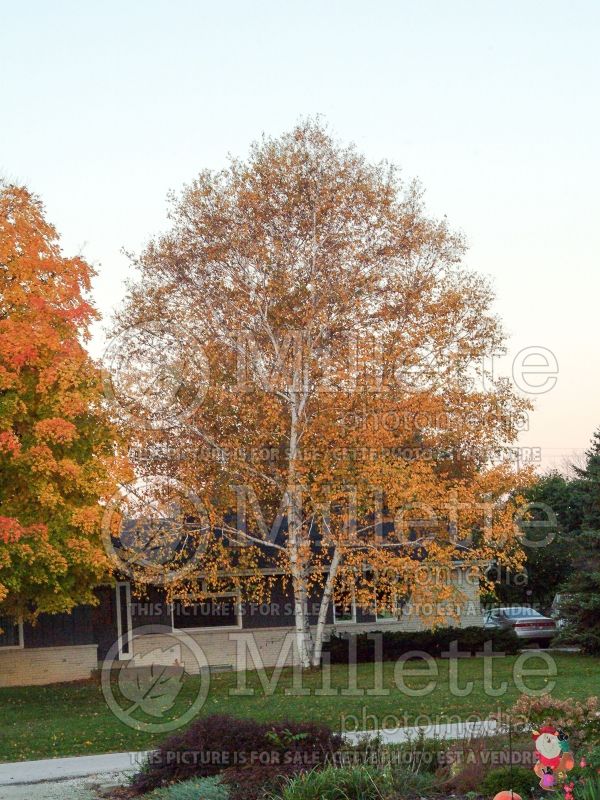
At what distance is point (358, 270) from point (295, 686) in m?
9.69

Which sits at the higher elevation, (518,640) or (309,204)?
(309,204)

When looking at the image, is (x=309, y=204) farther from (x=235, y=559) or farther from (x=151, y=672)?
(x=151, y=672)

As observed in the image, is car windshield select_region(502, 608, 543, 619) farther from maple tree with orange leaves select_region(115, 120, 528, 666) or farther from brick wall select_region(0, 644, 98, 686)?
brick wall select_region(0, 644, 98, 686)

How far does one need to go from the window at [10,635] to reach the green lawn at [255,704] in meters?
1.65

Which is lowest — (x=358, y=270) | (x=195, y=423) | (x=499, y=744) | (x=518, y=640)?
(x=518, y=640)

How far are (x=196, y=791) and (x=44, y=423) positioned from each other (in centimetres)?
1094

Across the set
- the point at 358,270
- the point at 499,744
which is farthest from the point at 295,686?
the point at 499,744

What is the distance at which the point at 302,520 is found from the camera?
26516 mm

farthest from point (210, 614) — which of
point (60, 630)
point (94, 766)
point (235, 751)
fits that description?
point (235, 751)

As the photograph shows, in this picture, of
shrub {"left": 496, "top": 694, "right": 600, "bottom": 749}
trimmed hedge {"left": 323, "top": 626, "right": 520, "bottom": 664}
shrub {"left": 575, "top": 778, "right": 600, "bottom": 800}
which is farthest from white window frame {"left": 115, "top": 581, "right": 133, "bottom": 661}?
shrub {"left": 575, "top": 778, "right": 600, "bottom": 800}

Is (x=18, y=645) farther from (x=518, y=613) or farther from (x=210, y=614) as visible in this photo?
(x=518, y=613)

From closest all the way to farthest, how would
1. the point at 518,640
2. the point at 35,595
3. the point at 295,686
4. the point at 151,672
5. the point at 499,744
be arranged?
the point at 499,744, the point at 35,595, the point at 295,686, the point at 151,672, the point at 518,640

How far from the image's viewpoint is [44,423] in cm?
1936

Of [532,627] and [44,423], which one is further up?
[44,423]
